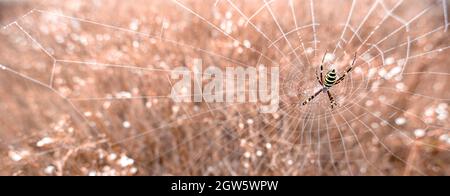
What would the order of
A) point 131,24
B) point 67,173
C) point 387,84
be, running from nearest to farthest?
1. point 67,173
2. point 387,84
3. point 131,24

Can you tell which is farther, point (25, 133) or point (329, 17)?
point (329, 17)

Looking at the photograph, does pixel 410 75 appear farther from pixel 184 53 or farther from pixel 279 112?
pixel 184 53

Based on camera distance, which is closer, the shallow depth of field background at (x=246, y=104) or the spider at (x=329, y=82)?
the spider at (x=329, y=82)

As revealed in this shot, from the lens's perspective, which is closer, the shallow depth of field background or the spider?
the spider
